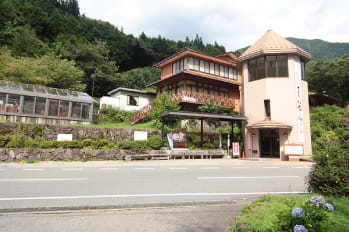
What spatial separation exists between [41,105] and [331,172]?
22.8 meters

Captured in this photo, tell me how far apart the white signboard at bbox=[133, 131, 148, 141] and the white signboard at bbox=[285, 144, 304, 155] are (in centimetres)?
1259

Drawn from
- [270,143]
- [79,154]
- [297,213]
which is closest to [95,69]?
[79,154]

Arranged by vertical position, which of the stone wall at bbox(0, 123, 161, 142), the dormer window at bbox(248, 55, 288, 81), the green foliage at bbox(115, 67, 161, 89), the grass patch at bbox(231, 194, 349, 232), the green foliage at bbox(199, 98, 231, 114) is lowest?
the grass patch at bbox(231, 194, 349, 232)

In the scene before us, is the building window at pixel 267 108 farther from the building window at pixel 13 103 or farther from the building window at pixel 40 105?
the building window at pixel 13 103

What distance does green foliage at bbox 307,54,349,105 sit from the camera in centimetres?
3597

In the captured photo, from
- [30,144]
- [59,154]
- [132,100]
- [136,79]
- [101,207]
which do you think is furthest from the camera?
[136,79]

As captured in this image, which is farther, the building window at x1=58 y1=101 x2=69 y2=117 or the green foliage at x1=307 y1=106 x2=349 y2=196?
the building window at x1=58 y1=101 x2=69 y2=117

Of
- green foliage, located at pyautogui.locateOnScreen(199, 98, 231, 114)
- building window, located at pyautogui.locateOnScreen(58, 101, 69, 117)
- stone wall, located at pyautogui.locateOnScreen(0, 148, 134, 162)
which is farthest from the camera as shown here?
green foliage, located at pyautogui.locateOnScreen(199, 98, 231, 114)

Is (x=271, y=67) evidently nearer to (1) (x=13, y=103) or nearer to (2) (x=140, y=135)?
(2) (x=140, y=135)

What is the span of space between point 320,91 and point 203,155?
31088 millimetres

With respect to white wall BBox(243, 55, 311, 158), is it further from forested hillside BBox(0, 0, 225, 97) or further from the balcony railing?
forested hillside BBox(0, 0, 225, 97)

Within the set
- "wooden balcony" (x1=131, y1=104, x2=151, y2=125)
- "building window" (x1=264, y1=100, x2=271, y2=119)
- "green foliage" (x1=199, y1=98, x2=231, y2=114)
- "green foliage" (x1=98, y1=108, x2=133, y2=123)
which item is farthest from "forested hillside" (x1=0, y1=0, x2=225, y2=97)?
"building window" (x1=264, y1=100, x2=271, y2=119)

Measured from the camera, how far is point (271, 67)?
2341 centimetres

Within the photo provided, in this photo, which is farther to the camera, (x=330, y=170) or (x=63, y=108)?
(x=63, y=108)
